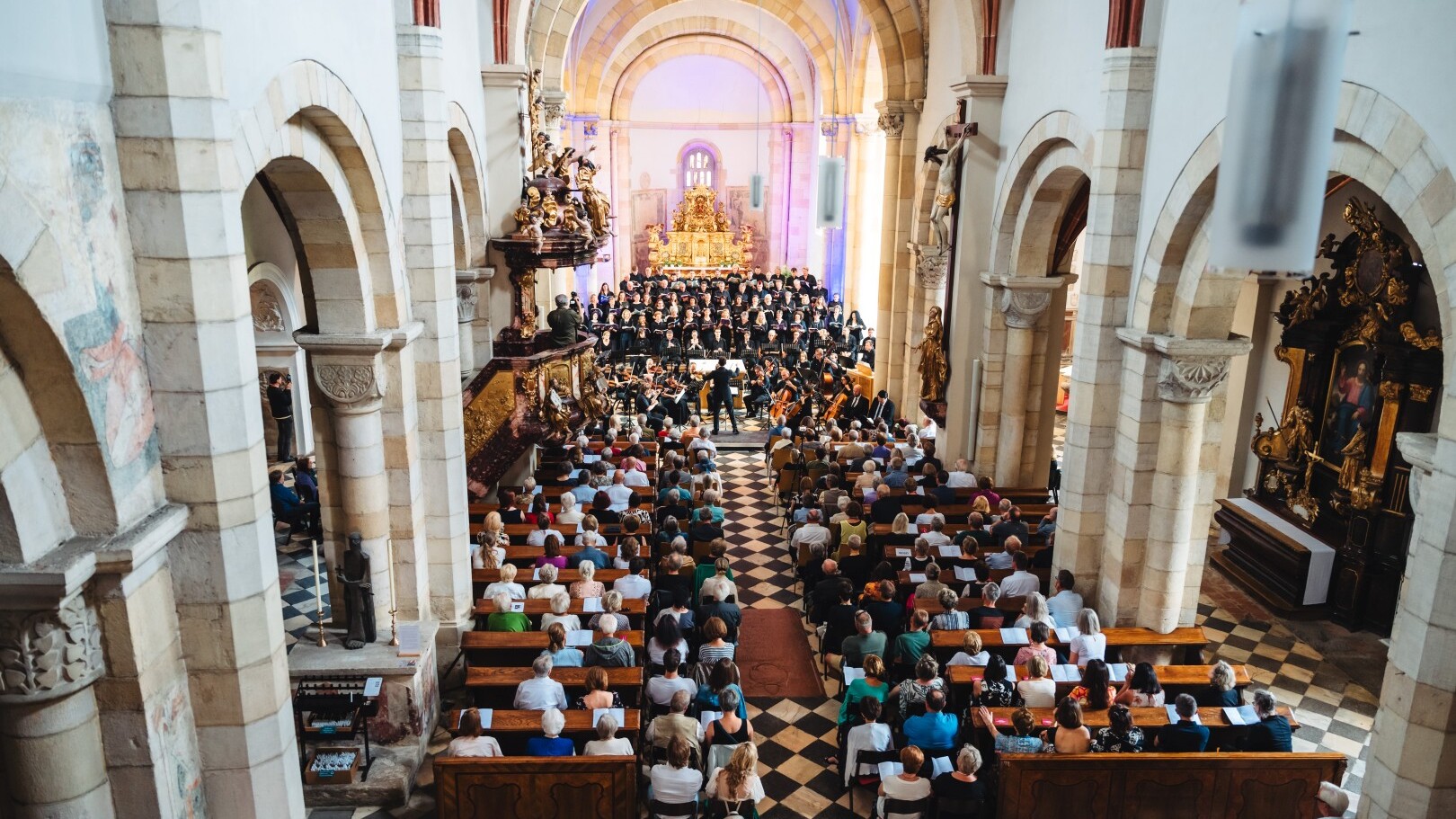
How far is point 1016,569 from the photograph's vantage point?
1012 cm

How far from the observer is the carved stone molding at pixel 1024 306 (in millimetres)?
12812

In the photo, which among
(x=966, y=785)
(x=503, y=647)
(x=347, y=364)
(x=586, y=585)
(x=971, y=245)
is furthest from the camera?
(x=971, y=245)

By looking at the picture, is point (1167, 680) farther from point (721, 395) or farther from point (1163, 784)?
point (721, 395)

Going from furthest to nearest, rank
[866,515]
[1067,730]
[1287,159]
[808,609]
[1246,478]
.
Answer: [1246,478]
[866,515]
[808,609]
[1067,730]
[1287,159]

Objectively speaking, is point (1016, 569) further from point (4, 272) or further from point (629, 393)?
point (629, 393)

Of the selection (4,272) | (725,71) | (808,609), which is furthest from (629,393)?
(725,71)

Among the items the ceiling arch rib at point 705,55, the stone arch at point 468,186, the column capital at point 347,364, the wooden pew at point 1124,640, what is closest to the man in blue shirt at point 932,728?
the wooden pew at point 1124,640

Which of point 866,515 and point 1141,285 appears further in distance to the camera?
point 866,515

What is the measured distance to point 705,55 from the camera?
3672 centimetres

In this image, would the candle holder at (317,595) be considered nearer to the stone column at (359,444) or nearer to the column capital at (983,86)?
the stone column at (359,444)

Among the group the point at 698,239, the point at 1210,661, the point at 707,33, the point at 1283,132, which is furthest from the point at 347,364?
the point at 698,239

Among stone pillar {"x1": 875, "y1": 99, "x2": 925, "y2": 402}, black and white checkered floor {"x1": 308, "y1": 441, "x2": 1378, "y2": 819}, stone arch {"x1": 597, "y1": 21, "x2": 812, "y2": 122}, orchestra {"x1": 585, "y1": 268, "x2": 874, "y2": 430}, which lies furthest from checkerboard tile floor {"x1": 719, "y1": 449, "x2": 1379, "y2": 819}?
stone arch {"x1": 597, "y1": 21, "x2": 812, "y2": 122}

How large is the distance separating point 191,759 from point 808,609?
7058 mm

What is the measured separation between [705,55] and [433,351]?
30538 mm
